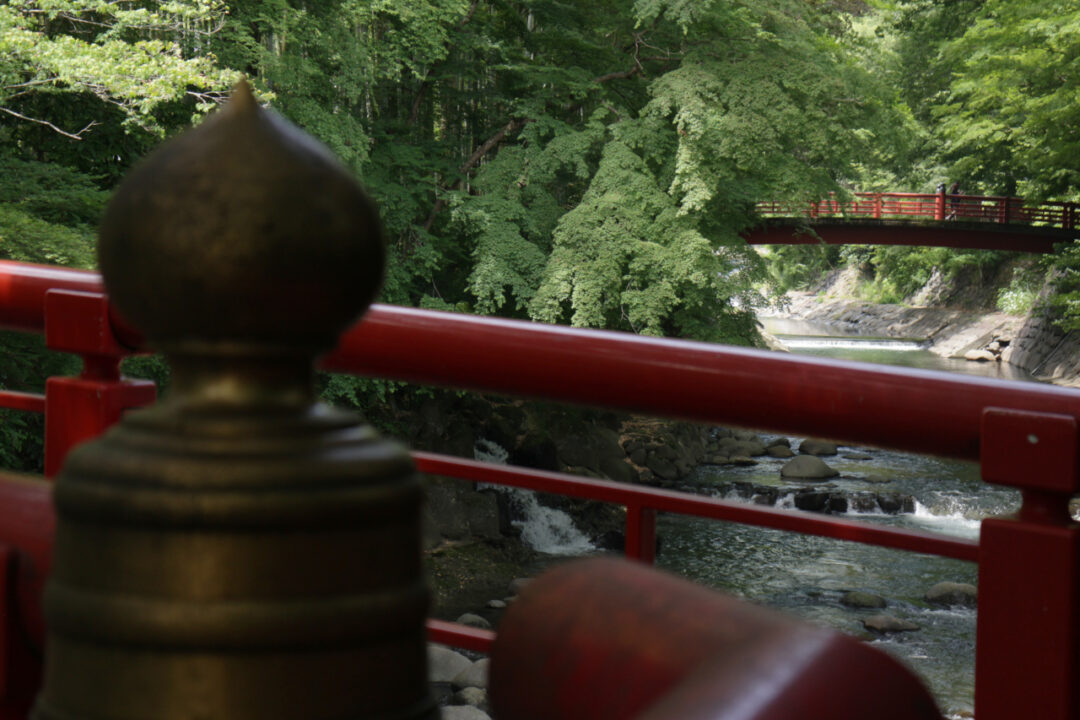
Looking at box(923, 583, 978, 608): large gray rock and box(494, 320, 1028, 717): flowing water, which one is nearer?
box(494, 320, 1028, 717): flowing water

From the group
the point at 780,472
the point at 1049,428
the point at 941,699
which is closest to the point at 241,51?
the point at 941,699

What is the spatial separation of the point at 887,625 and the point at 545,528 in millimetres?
6093

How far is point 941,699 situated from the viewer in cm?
928

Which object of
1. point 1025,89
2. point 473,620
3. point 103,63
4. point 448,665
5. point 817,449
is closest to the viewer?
point 103,63

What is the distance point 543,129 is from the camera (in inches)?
612

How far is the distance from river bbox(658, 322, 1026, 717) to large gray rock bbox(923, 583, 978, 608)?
0.14 metres

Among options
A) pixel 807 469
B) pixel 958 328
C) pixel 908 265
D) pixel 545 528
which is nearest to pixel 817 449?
pixel 807 469

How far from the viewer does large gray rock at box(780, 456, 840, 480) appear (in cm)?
1867

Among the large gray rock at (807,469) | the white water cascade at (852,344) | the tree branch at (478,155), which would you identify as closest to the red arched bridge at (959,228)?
the white water cascade at (852,344)

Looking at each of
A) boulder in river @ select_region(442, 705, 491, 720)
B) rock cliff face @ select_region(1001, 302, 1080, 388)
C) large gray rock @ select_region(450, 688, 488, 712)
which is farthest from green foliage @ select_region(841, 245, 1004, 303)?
boulder in river @ select_region(442, 705, 491, 720)

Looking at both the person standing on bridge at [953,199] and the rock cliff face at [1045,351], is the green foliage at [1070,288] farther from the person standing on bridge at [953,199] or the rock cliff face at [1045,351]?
the person standing on bridge at [953,199]

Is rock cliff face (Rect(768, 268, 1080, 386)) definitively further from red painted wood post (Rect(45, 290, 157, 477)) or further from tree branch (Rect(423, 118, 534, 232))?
red painted wood post (Rect(45, 290, 157, 477))

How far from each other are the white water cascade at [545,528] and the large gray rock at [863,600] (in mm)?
4292

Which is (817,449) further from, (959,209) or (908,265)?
(908,265)
